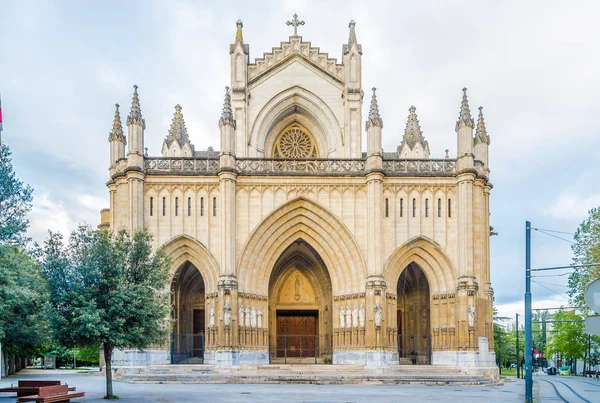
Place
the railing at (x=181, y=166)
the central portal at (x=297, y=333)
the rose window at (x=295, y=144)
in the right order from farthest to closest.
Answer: the rose window at (x=295, y=144), the central portal at (x=297, y=333), the railing at (x=181, y=166)

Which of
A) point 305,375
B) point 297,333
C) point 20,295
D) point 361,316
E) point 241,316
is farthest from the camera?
point 297,333

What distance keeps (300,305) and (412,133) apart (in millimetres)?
16149

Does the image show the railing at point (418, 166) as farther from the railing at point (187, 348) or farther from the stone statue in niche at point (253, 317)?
the railing at point (187, 348)

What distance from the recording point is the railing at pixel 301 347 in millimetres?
45625

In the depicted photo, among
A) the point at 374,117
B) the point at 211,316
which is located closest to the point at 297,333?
the point at 211,316

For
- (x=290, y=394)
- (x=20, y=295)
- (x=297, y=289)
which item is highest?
(x=20, y=295)

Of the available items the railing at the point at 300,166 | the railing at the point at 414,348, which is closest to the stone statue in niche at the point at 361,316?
the railing at the point at 414,348

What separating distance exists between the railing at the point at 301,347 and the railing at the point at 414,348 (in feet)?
16.1

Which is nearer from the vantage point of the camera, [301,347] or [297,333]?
[301,347]

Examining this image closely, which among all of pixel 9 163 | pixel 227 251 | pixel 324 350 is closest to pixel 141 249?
pixel 9 163

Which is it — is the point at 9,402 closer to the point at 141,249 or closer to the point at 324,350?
the point at 141,249

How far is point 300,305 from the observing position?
155 ft

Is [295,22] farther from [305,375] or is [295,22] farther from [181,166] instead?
[305,375]

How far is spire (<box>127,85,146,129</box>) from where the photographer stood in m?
Result: 40.6
